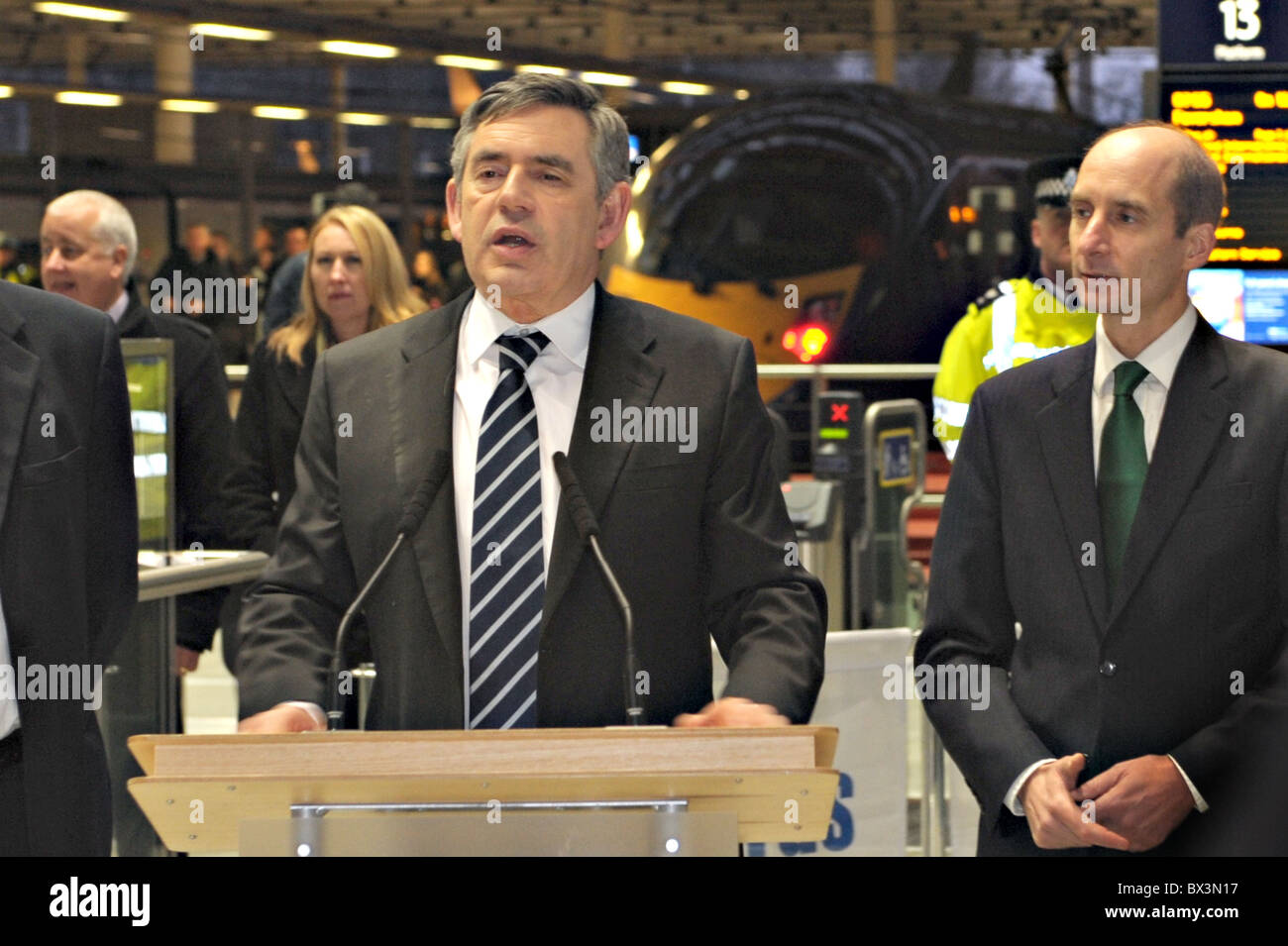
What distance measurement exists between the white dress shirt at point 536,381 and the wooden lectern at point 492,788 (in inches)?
26.5

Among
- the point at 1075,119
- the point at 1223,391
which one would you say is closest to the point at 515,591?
the point at 1223,391

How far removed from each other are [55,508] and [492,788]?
43.2 inches

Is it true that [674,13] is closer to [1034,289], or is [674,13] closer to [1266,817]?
[1034,289]

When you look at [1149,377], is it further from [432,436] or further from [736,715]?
[432,436]

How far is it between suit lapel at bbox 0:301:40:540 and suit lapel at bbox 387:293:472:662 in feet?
1.71

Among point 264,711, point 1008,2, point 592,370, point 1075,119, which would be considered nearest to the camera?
point 264,711

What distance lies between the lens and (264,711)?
2305mm

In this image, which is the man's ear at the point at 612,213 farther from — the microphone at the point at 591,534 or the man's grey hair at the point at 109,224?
the man's grey hair at the point at 109,224

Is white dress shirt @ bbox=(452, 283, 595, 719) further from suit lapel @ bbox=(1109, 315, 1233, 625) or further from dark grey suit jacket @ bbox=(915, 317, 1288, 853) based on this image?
suit lapel @ bbox=(1109, 315, 1233, 625)

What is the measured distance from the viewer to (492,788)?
174 cm

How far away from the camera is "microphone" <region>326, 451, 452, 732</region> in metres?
2.20

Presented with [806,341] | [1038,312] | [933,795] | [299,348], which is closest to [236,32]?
[806,341]

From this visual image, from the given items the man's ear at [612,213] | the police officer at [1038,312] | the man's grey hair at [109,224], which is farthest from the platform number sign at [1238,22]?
the man's ear at [612,213]

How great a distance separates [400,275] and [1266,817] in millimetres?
3130
